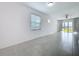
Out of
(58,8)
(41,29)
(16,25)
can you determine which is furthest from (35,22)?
(58,8)

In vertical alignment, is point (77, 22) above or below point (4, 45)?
above

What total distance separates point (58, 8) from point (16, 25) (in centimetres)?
74

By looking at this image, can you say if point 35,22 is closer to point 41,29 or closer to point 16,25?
point 41,29

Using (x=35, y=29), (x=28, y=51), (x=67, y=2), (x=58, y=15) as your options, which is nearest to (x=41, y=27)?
(x=35, y=29)

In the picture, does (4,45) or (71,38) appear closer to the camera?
(4,45)

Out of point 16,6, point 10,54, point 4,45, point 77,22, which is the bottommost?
point 10,54

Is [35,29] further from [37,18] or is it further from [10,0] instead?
[10,0]

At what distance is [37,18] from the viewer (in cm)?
150

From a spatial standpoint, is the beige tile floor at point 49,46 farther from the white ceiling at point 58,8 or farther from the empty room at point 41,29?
the white ceiling at point 58,8

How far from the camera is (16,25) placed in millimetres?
1452

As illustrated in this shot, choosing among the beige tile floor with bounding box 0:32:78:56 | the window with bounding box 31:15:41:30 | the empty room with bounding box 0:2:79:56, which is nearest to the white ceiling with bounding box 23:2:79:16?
the empty room with bounding box 0:2:79:56

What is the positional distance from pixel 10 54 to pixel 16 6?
771 millimetres

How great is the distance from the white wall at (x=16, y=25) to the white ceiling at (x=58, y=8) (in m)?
0.08

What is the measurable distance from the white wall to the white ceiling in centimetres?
8
